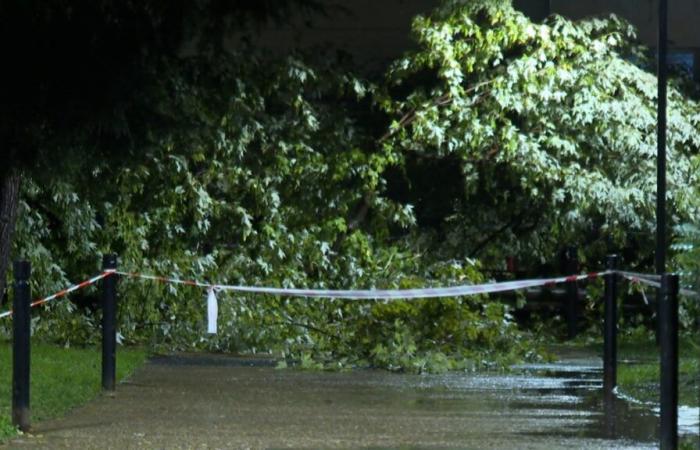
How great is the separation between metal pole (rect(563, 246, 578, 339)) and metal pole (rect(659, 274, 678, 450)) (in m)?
12.1

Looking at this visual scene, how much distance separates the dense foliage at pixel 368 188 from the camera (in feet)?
58.7

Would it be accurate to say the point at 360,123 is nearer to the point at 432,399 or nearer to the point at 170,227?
the point at 170,227

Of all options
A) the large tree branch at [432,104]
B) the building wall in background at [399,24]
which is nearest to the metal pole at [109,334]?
the large tree branch at [432,104]

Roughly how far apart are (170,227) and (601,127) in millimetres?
5515

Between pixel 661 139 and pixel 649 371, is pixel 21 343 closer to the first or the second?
pixel 649 371

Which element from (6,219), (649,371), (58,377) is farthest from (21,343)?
(649,371)

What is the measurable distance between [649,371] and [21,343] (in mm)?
7330

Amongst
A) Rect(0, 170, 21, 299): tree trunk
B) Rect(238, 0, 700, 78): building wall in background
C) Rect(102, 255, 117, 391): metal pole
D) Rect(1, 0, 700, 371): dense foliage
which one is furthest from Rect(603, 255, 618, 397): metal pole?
Rect(238, 0, 700, 78): building wall in background

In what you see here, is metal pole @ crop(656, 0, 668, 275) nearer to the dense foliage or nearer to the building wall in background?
the dense foliage

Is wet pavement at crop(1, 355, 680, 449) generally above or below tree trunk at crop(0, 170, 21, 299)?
below

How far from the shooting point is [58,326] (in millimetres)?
18156

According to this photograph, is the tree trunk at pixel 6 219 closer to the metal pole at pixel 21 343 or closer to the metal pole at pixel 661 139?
the metal pole at pixel 21 343

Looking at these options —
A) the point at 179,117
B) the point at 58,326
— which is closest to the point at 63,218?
the point at 58,326

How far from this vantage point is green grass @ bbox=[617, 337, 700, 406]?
12.6m
